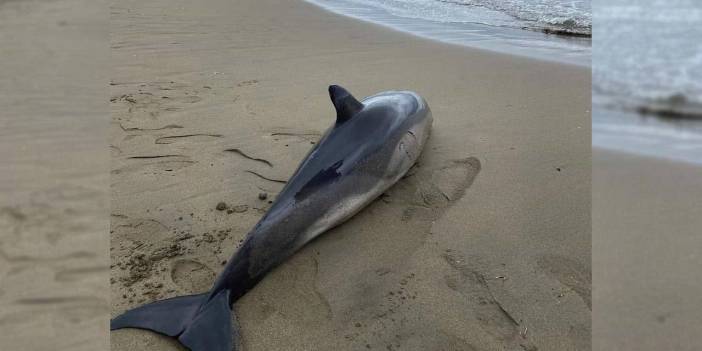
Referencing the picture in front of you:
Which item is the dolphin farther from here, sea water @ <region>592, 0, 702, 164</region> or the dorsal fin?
sea water @ <region>592, 0, 702, 164</region>

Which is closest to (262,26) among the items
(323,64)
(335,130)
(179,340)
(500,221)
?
(323,64)

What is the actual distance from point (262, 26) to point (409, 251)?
6.57 metres

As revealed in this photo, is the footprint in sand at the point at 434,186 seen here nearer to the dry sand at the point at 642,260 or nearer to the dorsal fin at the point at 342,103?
the dorsal fin at the point at 342,103

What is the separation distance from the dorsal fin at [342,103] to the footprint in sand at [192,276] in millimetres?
1352

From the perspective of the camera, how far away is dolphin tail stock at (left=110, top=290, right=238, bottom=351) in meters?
2.30

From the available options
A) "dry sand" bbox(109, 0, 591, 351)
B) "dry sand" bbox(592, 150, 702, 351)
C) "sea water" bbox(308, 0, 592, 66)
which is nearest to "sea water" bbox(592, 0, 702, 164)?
"dry sand" bbox(592, 150, 702, 351)

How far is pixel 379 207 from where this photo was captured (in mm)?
3414

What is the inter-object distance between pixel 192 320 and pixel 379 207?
1430 mm

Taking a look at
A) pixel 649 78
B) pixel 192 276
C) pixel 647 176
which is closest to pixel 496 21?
pixel 647 176

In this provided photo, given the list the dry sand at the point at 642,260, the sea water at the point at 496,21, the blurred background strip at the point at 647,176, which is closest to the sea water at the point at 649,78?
the blurred background strip at the point at 647,176

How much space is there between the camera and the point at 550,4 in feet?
32.5

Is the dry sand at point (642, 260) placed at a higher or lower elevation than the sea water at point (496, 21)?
lower

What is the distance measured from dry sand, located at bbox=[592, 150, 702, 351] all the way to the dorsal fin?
1.63 metres

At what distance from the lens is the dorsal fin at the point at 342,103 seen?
3.53 m
